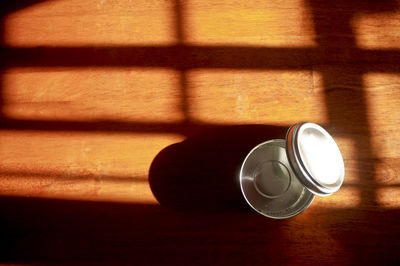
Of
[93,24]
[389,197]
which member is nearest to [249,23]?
[93,24]

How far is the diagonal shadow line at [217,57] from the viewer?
28.4 inches

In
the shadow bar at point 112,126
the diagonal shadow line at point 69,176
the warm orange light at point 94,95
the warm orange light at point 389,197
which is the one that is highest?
the warm orange light at point 94,95

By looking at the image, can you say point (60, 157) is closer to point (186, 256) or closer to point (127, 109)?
point (127, 109)

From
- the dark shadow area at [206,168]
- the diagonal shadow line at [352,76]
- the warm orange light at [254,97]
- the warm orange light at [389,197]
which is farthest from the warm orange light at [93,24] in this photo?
the warm orange light at [389,197]

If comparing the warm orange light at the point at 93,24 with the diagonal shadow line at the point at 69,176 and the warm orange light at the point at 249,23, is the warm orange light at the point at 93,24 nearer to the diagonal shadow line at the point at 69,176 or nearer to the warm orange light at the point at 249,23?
the warm orange light at the point at 249,23

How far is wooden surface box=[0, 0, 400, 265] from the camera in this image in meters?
0.65

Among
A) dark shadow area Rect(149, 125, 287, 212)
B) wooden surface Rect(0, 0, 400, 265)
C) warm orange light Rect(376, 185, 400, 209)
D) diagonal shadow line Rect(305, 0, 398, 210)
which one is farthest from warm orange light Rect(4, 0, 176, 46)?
warm orange light Rect(376, 185, 400, 209)

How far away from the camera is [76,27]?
2.47 ft

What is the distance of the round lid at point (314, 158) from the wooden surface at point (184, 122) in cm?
12

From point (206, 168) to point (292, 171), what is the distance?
0.18 meters

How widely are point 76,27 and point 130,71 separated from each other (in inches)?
7.2

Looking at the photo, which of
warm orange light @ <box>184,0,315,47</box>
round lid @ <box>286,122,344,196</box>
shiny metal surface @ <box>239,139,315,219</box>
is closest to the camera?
round lid @ <box>286,122,344,196</box>

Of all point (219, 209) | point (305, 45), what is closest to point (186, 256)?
point (219, 209)

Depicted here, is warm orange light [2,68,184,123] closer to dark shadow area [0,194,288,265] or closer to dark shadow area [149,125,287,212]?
dark shadow area [149,125,287,212]
